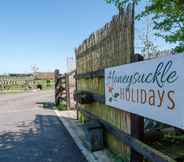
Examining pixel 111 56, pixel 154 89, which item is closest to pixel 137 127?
pixel 154 89

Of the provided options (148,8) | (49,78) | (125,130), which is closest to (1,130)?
(125,130)

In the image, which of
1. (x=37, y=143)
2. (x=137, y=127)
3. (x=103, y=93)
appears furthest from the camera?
(x=37, y=143)

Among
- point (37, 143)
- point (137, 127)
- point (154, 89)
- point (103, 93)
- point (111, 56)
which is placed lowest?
point (37, 143)

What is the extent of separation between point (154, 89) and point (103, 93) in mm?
2032

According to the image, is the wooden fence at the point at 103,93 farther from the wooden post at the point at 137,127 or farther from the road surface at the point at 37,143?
the road surface at the point at 37,143

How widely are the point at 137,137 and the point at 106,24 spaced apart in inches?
88.8

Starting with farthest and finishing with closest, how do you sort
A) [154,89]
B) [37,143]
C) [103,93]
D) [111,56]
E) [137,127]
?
[37,143], [103,93], [111,56], [137,127], [154,89]

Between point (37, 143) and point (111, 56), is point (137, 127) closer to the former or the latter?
point (111, 56)

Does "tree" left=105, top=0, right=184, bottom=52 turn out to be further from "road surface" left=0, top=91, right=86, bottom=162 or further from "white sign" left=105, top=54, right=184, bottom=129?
"road surface" left=0, top=91, right=86, bottom=162

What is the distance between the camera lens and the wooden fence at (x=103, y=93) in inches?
122

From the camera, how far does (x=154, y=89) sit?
8.27 ft

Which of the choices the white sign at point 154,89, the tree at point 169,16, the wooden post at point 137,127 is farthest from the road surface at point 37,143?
the tree at point 169,16

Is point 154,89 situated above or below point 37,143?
above

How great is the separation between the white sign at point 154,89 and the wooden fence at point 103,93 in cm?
21
